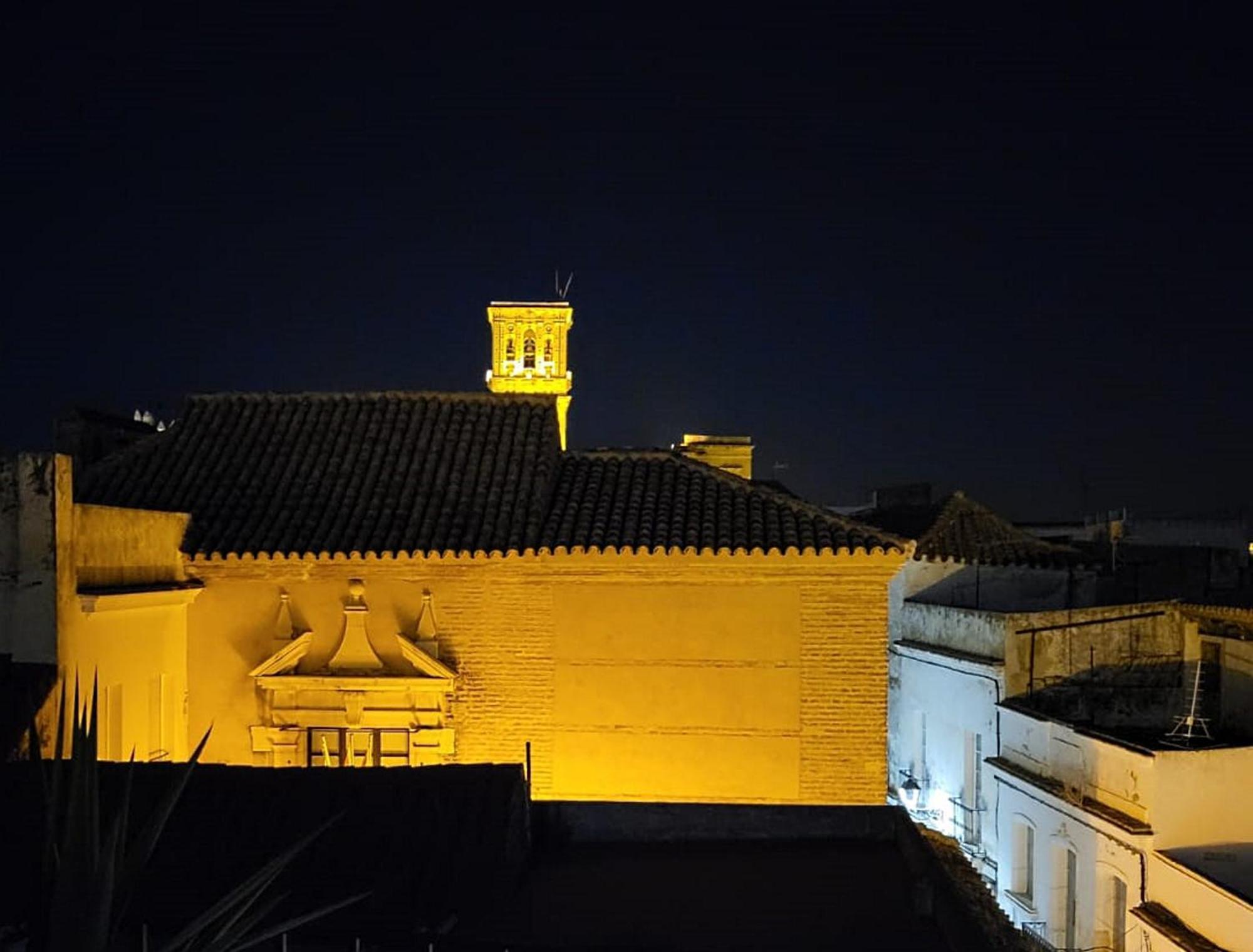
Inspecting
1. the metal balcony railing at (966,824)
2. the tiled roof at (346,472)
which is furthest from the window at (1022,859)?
the tiled roof at (346,472)

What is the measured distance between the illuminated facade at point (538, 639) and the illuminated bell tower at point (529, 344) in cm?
2689

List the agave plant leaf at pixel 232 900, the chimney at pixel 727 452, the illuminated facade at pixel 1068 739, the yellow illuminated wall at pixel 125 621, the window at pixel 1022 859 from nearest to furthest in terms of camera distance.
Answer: the agave plant leaf at pixel 232 900, the yellow illuminated wall at pixel 125 621, the illuminated facade at pixel 1068 739, the window at pixel 1022 859, the chimney at pixel 727 452

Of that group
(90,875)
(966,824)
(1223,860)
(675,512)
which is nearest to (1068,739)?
(1223,860)

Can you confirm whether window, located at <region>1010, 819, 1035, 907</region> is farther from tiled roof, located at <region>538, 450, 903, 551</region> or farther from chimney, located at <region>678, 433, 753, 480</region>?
chimney, located at <region>678, 433, 753, 480</region>

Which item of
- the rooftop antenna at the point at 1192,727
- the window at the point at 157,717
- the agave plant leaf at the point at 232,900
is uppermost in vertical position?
the agave plant leaf at the point at 232,900

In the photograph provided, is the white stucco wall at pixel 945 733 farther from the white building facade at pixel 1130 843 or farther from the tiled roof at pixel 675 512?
the tiled roof at pixel 675 512

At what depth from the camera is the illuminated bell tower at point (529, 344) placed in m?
37.9

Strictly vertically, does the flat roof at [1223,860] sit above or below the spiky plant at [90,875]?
below

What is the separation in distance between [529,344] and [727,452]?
8.33 meters

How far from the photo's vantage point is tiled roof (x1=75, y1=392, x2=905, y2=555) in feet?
34.9

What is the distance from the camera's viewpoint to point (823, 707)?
10.4 meters

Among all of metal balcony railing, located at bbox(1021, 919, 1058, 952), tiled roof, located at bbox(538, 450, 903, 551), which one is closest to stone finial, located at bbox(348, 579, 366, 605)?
tiled roof, located at bbox(538, 450, 903, 551)

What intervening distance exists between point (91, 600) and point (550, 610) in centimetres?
399

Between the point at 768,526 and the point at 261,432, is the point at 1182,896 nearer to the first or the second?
the point at 768,526
